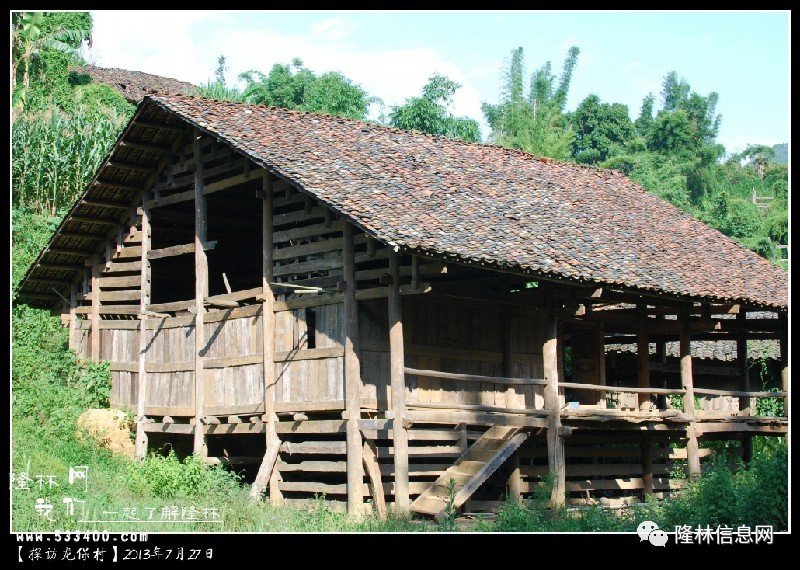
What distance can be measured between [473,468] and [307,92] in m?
29.6

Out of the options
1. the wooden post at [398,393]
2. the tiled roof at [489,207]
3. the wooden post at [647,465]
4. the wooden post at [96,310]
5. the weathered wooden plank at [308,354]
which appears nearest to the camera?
the wooden post at [398,393]

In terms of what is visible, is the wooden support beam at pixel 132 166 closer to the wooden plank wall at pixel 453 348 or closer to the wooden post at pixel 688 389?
the wooden plank wall at pixel 453 348

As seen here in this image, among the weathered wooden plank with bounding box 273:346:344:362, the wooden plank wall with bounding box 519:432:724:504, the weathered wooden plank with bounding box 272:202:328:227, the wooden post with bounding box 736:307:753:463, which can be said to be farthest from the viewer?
the wooden post with bounding box 736:307:753:463

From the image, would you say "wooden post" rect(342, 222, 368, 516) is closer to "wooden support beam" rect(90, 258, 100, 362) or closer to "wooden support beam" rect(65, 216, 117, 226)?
"wooden support beam" rect(65, 216, 117, 226)

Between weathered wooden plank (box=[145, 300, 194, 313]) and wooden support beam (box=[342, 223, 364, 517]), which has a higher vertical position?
weathered wooden plank (box=[145, 300, 194, 313])

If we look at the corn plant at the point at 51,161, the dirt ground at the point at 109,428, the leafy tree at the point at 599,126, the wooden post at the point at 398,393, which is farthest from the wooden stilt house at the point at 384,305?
the leafy tree at the point at 599,126

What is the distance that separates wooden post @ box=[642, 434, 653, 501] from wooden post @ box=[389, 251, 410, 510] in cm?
596

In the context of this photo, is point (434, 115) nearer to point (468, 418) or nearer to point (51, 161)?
point (51, 161)

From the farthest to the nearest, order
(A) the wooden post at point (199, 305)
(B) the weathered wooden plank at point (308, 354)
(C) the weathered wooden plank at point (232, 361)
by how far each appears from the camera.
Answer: (A) the wooden post at point (199, 305)
(C) the weathered wooden plank at point (232, 361)
(B) the weathered wooden plank at point (308, 354)

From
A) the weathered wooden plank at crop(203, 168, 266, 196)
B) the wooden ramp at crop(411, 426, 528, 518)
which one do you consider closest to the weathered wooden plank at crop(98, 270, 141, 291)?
the weathered wooden plank at crop(203, 168, 266, 196)

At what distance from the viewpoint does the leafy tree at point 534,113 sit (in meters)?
42.9

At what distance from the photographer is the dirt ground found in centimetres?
1877

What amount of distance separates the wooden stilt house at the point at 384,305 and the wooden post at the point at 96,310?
0.04 metres

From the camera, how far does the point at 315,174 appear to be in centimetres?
1543
